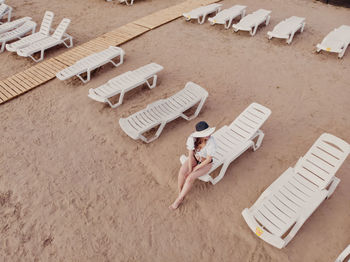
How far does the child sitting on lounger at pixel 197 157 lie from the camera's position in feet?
12.0

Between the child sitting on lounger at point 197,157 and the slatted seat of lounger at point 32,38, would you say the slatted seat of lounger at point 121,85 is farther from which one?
the slatted seat of lounger at point 32,38

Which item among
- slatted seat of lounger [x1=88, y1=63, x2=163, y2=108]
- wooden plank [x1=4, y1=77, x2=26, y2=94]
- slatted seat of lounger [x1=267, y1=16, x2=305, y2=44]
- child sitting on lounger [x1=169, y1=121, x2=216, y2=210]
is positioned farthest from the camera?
slatted seat of lounger [x1=267, y1=16, x2=305, y2=44]

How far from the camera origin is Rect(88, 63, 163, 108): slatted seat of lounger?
6059 millimetres

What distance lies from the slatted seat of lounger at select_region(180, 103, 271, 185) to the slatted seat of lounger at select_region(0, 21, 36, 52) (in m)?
8.35

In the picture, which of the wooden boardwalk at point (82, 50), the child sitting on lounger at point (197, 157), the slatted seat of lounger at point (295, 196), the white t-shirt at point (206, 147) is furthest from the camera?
the wooden boardwalk at point (82, 50)

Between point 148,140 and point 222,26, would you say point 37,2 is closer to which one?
point 222,26

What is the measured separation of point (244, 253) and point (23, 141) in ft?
16.6

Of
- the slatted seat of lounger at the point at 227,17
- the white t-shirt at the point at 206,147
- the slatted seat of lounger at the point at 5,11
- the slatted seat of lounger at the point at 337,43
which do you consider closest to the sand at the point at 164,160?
the slatted seat of lounger at the point at 337,43

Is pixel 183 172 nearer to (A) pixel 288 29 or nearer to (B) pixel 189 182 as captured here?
(B) pixel 189 182

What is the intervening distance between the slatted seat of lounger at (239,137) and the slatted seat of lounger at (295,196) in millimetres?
814

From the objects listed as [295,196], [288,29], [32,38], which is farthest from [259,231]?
[32,38]

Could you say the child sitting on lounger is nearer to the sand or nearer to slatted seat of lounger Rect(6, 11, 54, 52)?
the sand

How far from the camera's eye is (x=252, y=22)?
870 centimetres

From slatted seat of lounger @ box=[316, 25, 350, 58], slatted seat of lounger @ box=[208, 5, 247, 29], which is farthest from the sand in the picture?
slatted seat of lounger @ box=[208, 5, 247, 29]
